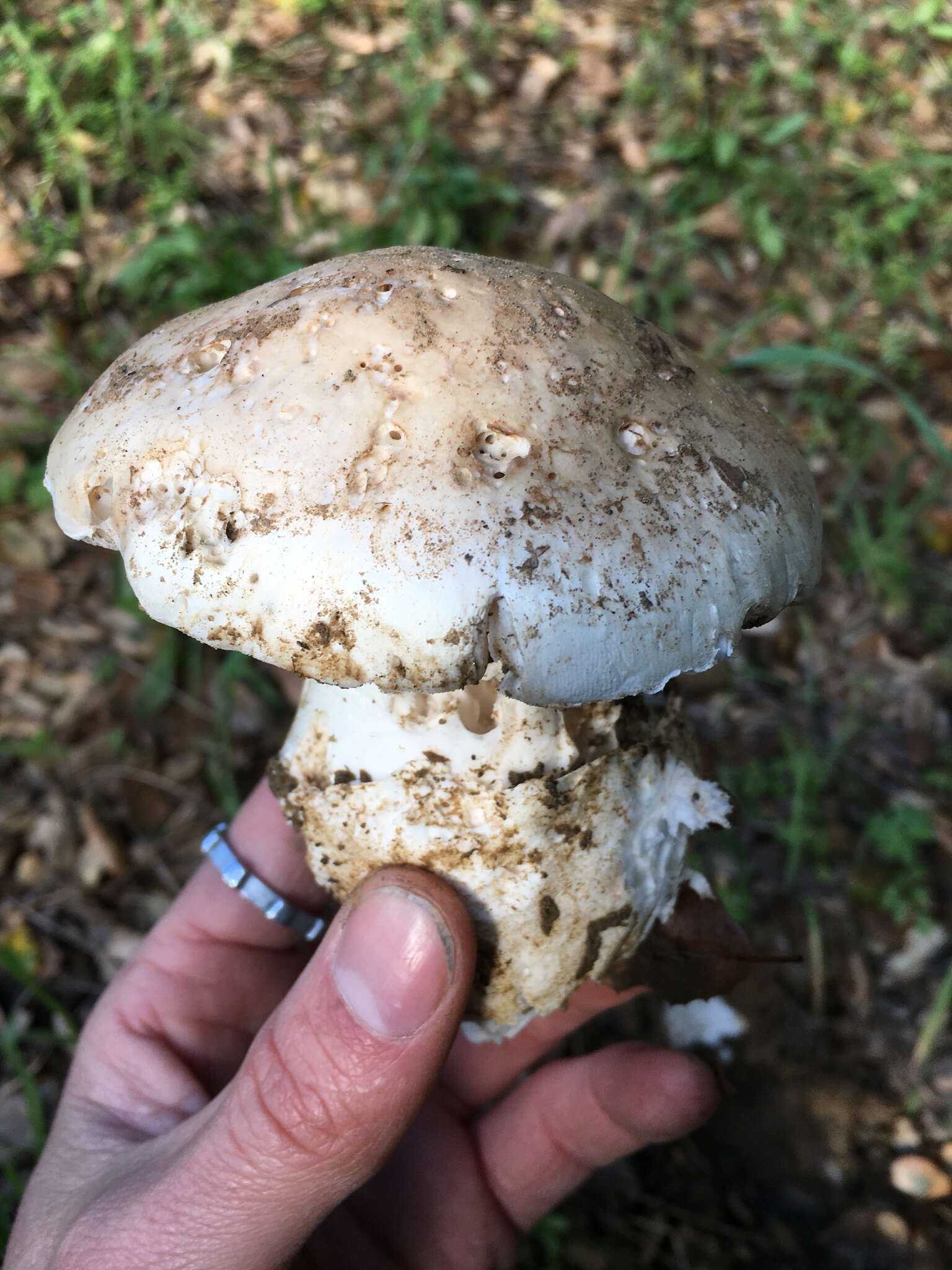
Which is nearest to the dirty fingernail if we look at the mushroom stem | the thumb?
the thumb

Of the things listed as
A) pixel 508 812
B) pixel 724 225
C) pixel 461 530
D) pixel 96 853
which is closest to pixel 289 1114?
pixel 508 812

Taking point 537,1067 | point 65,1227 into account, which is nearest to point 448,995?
point 65,1227

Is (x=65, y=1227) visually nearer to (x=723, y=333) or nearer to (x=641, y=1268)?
(x=641, y=1268)

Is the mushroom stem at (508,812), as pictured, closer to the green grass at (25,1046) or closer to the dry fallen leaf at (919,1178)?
the green grass at (25,1046)

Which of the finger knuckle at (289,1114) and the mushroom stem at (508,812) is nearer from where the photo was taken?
the finger knuckle at (289,1114)

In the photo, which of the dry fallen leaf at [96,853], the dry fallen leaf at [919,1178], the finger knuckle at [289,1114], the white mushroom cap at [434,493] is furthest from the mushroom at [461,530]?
the dry fallen leaf at [919,1178]
